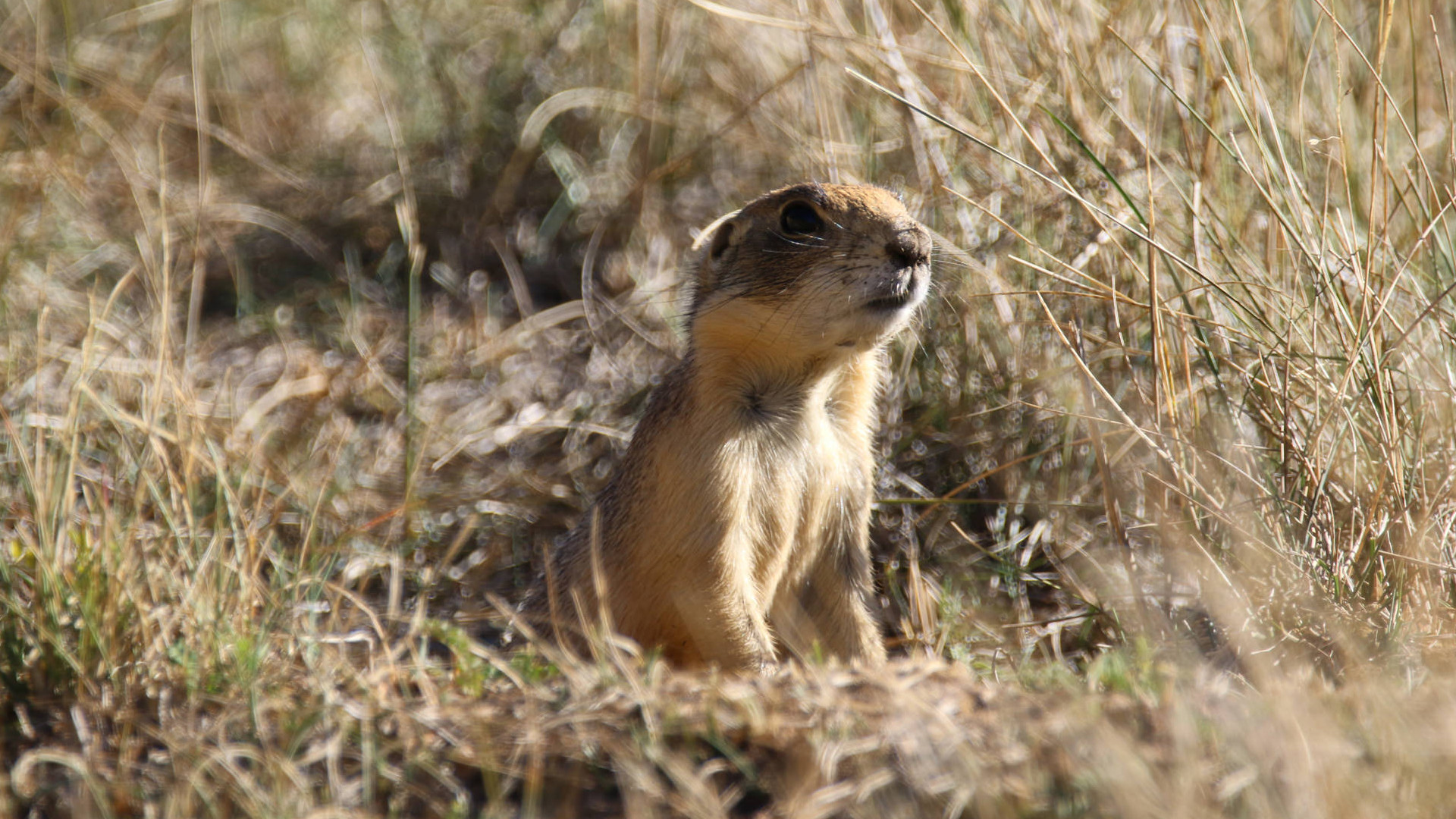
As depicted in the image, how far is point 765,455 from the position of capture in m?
4.25

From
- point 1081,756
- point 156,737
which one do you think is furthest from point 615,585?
point 1081,756

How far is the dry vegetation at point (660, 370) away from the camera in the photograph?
9.94 ft

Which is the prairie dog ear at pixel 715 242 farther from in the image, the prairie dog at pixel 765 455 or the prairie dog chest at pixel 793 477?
the prairie dog chest at pixel 793 477

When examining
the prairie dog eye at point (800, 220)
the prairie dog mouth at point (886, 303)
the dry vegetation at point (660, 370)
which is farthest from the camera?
the prairie dog eye at point (800, 220)

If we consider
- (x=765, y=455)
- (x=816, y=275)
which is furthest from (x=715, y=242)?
(x=765, y=455)

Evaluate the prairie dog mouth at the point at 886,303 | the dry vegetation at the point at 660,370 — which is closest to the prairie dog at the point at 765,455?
the prairie dog mouth at the point at 886,303

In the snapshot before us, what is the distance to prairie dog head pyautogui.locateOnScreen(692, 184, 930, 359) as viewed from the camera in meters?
3.96

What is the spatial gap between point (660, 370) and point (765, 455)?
7.22ft

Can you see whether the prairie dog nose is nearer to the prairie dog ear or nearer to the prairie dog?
the prairie dog

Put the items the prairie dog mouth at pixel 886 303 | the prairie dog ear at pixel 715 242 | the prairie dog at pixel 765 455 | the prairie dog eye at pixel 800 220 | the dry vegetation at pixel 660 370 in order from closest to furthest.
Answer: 1. the dry vegetation at pixel 660 370
2. the prairie dog mouth at pixel 886 303
3. the prairie dog at pixel 765 455
4. the prairie dog eye at pixel 800 220
5. the prairie dog ear at pixel 715 242

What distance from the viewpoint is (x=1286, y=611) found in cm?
395

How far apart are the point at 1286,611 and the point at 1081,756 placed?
1.54 meters

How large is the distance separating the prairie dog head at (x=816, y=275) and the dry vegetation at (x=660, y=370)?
1.73 ft

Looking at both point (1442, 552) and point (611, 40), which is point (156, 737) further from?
point (611, 40)
